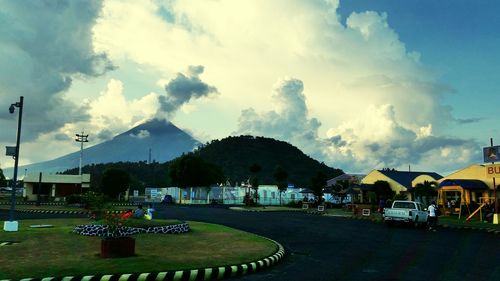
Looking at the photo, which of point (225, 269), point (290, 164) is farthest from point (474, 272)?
point (290, 164)

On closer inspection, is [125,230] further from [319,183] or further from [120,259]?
[319,183]

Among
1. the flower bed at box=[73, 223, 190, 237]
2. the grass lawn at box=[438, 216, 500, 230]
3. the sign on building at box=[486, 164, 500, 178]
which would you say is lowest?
the grass lawn at box=[438, 216, 500, 230]

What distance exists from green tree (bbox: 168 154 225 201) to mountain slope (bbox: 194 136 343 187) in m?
40.2

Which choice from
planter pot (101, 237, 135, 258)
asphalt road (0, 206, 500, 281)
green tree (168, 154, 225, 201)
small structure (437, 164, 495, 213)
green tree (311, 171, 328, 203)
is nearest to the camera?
asphalt road (0, 206, 500, 281)

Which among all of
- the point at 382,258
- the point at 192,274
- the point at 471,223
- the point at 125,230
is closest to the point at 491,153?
the point at 471,223

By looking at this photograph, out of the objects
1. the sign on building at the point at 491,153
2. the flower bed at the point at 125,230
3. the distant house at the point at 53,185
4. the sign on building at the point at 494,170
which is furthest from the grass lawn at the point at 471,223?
the distant house at the point at 53,185

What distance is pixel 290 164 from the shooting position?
124062mm

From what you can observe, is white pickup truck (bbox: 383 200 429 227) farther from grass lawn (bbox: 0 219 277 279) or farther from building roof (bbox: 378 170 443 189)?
building roof (bbox: 378 170 443 189)

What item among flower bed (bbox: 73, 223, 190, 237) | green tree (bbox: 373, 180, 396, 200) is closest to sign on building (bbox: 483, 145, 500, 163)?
green tree (bbox: 373, 180, 396, 200)

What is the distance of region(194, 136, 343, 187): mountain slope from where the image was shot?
114 metres

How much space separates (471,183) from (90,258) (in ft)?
127

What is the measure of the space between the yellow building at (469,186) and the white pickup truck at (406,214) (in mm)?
12396

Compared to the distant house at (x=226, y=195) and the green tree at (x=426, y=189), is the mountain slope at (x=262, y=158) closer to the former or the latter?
the distant house at (x=226, y=195)

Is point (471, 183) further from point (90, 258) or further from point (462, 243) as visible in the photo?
point (90, 258)
